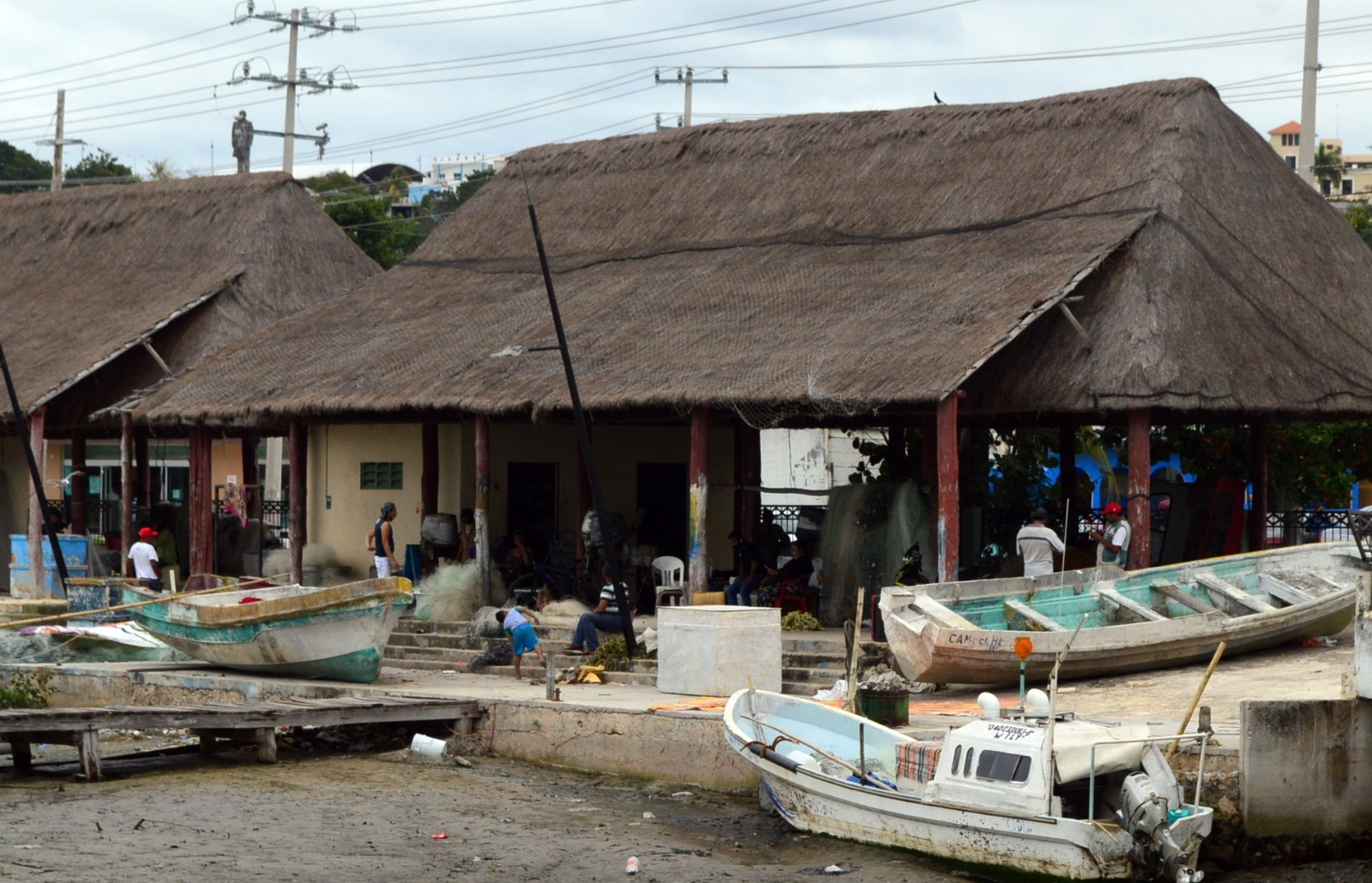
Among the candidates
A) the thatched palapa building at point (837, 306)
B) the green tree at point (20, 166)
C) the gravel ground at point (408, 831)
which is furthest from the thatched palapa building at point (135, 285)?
the green tree at point (20, 166)

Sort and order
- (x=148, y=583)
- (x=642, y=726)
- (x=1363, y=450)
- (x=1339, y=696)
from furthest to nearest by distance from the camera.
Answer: (x=1363, y=450)
(x=148, y=583)
(x=642, y=726)
(x=1339, y=696)

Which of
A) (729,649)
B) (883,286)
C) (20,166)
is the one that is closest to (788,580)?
(883,286)

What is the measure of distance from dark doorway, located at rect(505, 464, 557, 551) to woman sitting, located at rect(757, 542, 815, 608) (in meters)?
5.24

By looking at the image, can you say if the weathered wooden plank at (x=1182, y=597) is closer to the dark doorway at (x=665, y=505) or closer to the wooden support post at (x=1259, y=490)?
the wooden support post at (x=1259, y=490)

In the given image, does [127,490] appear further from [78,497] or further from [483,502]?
[483,502]

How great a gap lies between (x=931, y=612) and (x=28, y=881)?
7.92 m

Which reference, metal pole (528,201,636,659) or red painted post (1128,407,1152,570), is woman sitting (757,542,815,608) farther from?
red painted post (1128,407,1152,570)

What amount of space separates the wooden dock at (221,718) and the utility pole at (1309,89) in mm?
21003

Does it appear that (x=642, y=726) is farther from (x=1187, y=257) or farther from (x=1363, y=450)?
(x=1363, y=450)

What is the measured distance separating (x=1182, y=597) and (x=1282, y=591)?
Result: 4.22ft

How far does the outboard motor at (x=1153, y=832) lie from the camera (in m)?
12.0

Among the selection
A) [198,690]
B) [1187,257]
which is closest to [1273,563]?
[1187,257]

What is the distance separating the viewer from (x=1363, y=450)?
26938mm

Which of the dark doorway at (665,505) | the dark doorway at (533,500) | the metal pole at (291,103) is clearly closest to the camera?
the dark doorway at (533,500)
